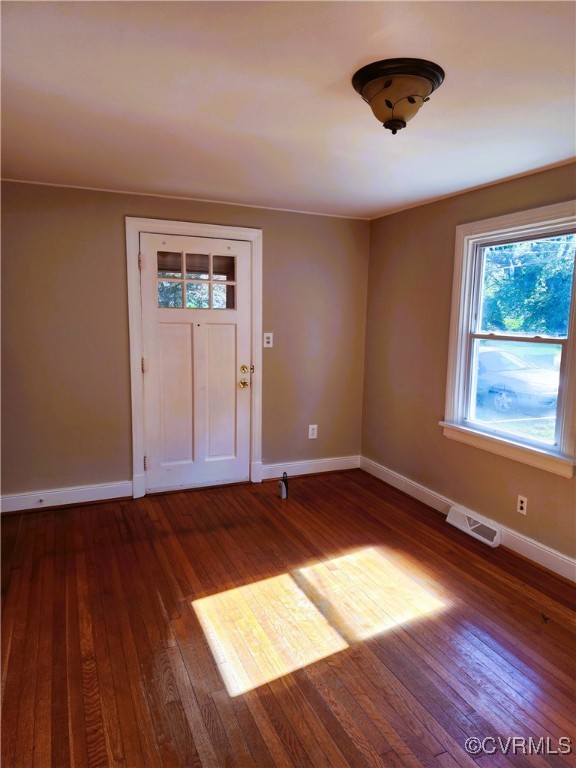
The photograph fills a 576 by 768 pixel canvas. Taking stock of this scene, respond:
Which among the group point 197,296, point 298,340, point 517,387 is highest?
point 197,296

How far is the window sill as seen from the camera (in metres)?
2.67

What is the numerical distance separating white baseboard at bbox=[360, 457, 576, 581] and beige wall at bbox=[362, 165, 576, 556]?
0.04 m

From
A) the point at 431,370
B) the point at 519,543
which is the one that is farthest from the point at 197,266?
the point at 519,543

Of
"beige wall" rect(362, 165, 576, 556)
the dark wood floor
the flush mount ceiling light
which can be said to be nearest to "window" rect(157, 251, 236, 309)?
"beige wall" rect(362, 165, 576, 556)

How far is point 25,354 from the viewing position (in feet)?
11.0

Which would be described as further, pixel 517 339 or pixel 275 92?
pixel 517 339

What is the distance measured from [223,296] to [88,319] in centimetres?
104

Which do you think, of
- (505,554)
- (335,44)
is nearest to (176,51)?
(335,44)

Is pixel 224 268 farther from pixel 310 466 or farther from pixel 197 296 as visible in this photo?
pixel 310 466

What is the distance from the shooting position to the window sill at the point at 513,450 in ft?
8.75

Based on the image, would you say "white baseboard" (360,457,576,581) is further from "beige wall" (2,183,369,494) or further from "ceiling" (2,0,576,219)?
"ceiling" (2,0,576,219)

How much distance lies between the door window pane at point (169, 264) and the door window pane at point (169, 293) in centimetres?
6

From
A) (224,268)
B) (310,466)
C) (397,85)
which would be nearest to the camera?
(397,85)

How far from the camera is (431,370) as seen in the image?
3.69 m
